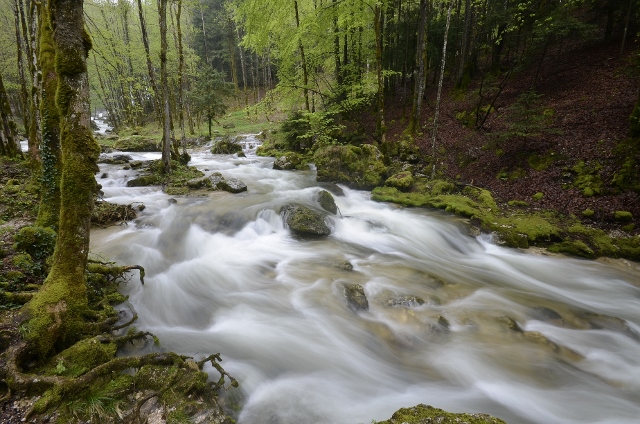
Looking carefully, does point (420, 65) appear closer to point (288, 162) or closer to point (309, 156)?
point (309, 156)

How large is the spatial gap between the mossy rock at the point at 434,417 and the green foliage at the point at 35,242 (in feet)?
18.3

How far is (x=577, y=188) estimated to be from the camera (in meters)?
9.45

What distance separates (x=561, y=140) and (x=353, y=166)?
778 cm

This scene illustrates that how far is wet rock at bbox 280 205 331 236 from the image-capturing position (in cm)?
911

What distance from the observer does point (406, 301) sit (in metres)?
5.96

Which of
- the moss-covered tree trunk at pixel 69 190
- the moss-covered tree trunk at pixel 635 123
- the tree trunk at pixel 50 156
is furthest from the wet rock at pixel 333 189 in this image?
the moss-covered tree trunk at pixel 69 190

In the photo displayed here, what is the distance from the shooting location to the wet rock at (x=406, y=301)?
589cm

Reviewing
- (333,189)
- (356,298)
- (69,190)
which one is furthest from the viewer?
(333,189)

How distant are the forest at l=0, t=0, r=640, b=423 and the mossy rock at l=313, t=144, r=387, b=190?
64mm

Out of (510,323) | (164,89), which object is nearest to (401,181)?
(510,323)

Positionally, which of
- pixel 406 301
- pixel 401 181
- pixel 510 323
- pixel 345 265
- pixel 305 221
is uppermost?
pixel 401 181

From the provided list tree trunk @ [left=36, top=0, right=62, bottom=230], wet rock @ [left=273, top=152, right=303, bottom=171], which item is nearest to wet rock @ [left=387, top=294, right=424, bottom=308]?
tree trunk @ [left=36, top=0, right=62, bottom=230]

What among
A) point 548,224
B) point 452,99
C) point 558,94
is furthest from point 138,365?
point 452,99

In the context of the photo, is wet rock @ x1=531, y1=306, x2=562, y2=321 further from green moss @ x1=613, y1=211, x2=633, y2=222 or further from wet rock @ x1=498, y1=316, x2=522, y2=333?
green moss @ x1=613, y1=211, x2=633, y2=222
